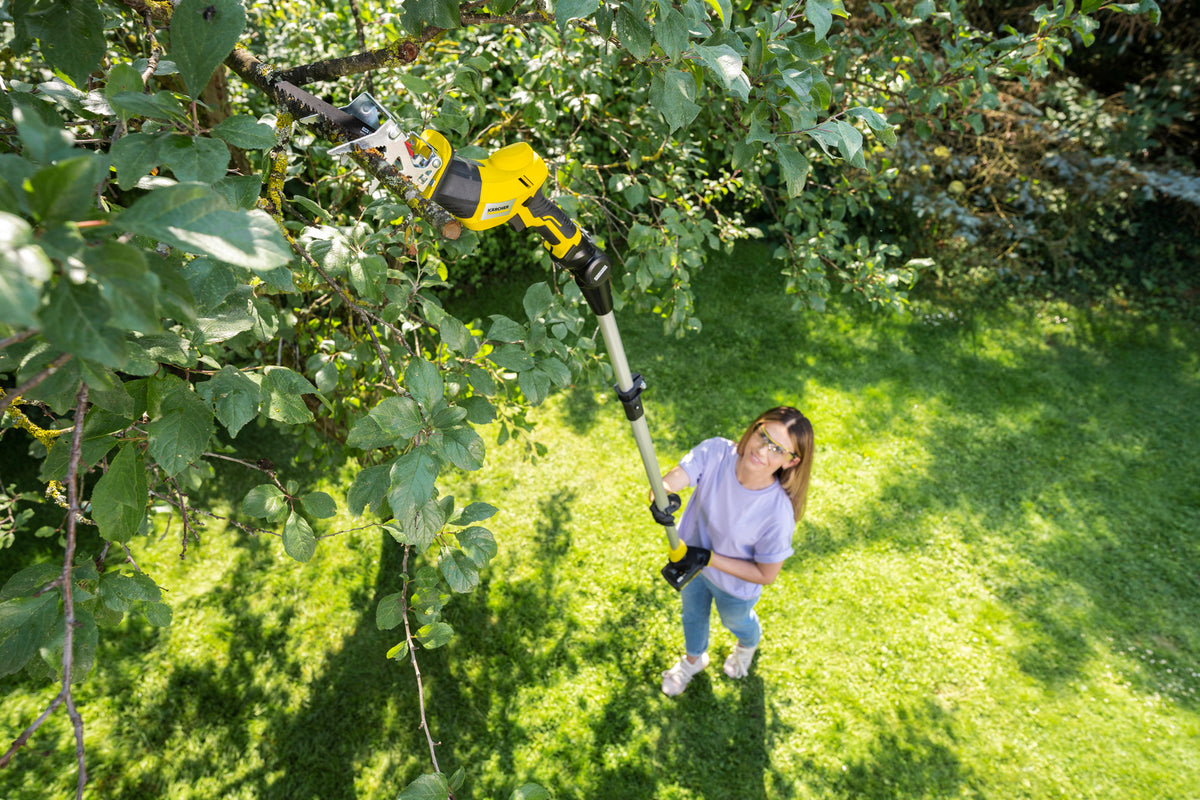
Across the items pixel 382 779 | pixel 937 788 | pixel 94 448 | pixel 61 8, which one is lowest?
pixel 382 779

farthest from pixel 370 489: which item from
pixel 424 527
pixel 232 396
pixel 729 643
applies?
pixel 729 643

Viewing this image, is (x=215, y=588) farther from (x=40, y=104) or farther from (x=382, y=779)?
(x=40, y=104)

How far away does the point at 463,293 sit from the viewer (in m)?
5.45

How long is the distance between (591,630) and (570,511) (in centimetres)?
80

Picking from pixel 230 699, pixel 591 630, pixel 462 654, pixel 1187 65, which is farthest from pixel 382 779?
pixel 1187 65

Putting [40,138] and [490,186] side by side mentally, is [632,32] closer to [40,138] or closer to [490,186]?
[490,186]

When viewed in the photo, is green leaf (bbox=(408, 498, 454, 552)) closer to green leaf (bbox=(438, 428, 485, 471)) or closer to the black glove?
green leaf (bbox=(438, 428, 485, 471))

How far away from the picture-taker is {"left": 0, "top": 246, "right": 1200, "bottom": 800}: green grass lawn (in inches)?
110

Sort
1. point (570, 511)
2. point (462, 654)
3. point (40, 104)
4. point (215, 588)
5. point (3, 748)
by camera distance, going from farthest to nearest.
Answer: point (570, 511)
point (215, 588)
point (462, 654)
point (3, 748)
point (40, 104)

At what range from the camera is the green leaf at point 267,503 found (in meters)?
1.20

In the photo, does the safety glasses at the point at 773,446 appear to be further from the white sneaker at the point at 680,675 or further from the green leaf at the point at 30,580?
the green leaf at the point at 30,580

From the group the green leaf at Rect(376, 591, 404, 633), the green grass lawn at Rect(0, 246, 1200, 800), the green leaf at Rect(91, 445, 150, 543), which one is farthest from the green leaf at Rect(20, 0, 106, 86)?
the green grass lawn at Rect(0, 246, 1200, 800)

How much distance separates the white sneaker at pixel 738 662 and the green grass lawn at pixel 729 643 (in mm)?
72

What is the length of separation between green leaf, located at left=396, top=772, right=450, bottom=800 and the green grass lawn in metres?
1.81
